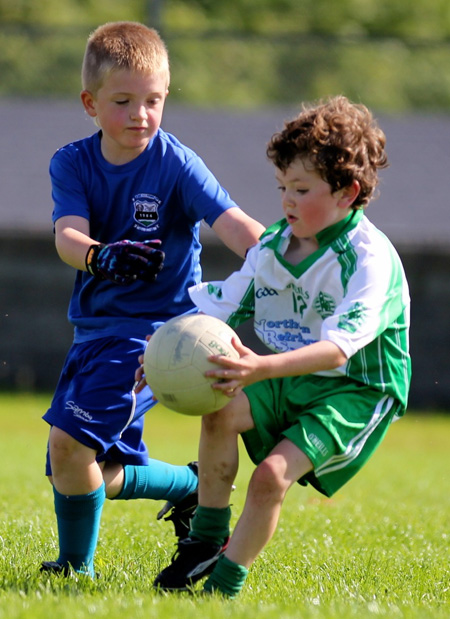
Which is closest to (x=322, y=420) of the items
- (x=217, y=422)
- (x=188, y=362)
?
(x=217, y=422)

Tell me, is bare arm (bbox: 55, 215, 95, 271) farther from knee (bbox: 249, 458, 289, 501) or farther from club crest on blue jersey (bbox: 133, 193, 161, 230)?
knee (bbox: 249, 458, 289, 501)

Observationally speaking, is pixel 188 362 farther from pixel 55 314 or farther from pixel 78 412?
pixel 55 314

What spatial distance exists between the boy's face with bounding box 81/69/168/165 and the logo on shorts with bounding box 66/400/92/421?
4.30 ft

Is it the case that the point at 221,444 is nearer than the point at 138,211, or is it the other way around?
the point at 221,444

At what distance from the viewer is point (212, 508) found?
457 cm

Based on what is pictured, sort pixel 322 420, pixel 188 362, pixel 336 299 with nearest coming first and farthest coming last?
pixel 188 362 → pixel 322 420 → pixel 336 299

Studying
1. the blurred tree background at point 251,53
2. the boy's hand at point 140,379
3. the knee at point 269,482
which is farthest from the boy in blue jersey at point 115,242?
the blurred tree background at point 251,53

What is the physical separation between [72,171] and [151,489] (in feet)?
5.68

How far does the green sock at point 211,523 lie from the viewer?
15.0 feet

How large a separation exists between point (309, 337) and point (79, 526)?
1457 mm

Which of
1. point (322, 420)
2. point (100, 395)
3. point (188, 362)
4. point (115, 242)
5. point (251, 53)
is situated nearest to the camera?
point (188, 362)

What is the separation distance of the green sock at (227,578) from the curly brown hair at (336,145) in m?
1.65

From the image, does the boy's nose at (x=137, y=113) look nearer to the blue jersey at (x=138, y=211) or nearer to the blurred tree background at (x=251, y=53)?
the blue jersey at (x=138, y=211)

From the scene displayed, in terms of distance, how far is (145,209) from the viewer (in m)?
5.16
